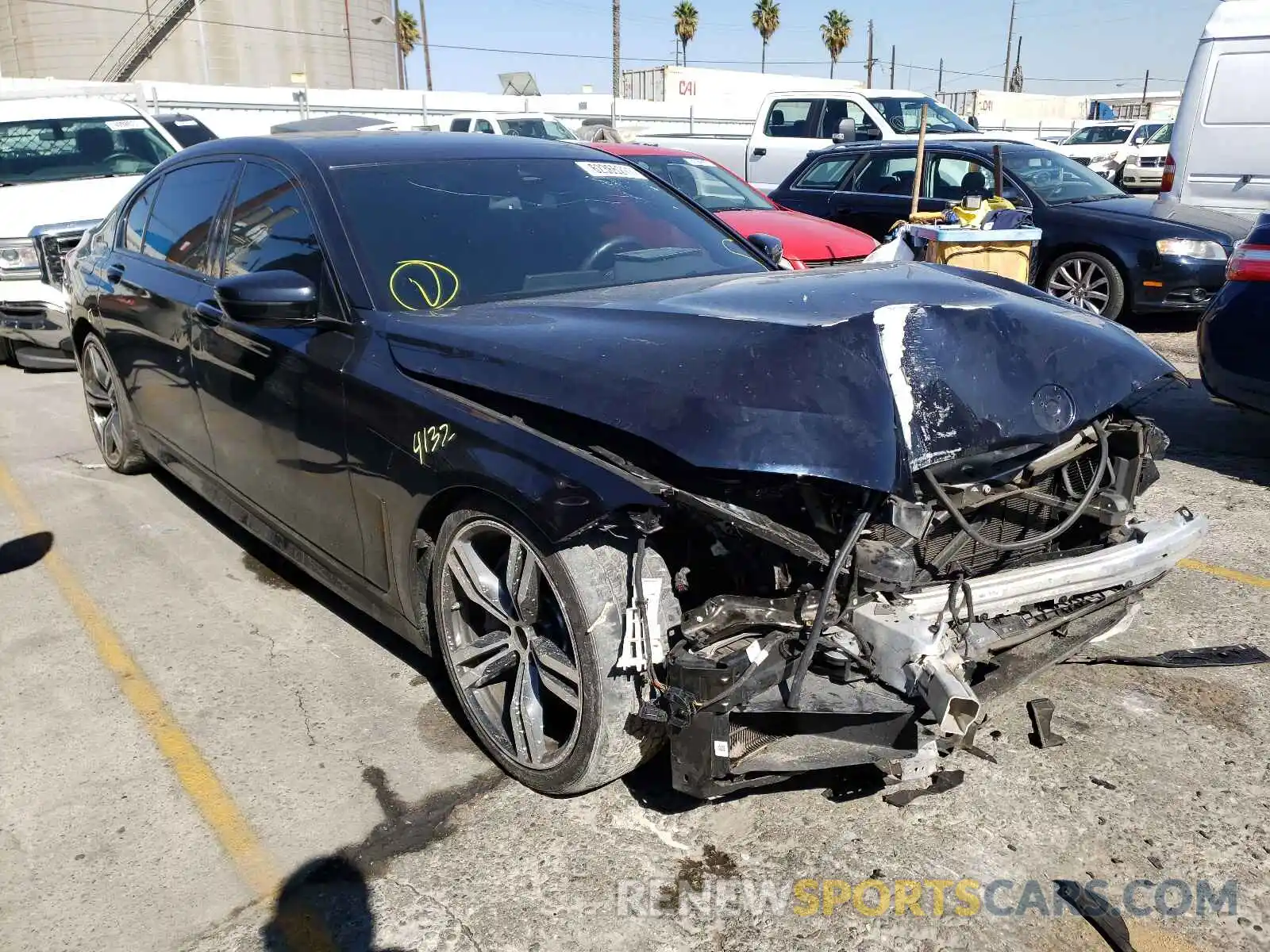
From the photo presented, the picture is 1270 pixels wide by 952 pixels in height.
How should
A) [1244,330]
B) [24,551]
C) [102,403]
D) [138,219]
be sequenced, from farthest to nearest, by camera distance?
[102,403]
[1244,330]
[138,219]
[24,551]

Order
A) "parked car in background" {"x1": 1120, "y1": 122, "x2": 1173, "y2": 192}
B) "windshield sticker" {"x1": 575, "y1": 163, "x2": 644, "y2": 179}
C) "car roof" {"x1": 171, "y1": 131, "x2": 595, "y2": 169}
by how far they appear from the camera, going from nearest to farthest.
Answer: "car roof" {"x1": 171, "y1": 131, "x2": 595, "y2": 169} < "windshield sticker" {"x1": 575, "y1": 163, "x2": 644, "y2": 179} < "parked car in background" {"x1": 1120, "y1": 122, "x2": 1173, "y2": 192}

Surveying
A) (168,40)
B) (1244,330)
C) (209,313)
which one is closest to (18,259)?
(209,313)

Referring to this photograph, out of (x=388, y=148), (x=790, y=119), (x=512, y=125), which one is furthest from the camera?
(x=512, y=125)

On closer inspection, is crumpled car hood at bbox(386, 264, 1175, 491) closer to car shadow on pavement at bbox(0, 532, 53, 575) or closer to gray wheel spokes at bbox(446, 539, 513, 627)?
gray wheel spokes at bbox(446, 539, 513, 627)

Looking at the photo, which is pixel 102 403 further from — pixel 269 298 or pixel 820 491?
pixel 820 491

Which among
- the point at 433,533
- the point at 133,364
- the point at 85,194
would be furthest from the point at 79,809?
the point at 85,194

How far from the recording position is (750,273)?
3.73 metres

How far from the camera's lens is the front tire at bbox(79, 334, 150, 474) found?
17.3 feet

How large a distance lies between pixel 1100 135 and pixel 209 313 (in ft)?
87.7

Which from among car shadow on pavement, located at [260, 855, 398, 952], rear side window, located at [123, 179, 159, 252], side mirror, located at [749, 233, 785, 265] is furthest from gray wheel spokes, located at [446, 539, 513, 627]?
rear side window, located at [123, 179, 159, 252]

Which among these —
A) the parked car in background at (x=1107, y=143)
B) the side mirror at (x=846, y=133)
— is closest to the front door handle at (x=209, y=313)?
the side mirror at (x=846, y=133)

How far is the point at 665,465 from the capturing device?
236 cm

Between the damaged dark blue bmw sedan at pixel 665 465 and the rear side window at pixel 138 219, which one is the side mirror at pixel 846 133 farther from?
the damaged dark blue bmw sedan at pixel 665 465

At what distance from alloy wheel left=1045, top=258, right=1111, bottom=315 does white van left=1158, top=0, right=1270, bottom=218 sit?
57.4 inches
